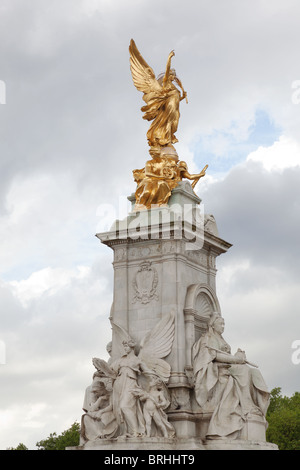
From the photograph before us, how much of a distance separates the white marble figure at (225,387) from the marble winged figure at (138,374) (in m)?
0.86

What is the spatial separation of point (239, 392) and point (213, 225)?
5.01 m

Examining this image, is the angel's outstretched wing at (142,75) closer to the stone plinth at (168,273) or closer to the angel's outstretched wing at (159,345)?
the stone plinth at (168,273)

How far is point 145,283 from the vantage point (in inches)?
944

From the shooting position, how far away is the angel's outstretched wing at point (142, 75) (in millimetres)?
25859

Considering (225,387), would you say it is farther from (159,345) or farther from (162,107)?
(162,107)

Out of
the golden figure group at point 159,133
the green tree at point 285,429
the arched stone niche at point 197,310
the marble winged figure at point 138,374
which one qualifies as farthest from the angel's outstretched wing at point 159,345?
the green tree at point 285,429

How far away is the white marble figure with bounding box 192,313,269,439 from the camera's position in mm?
22219

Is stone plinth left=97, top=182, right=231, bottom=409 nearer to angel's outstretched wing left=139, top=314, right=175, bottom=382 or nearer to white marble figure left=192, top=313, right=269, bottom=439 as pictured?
angel's outstretched wing left=139, top=314, right=175, bottom=382

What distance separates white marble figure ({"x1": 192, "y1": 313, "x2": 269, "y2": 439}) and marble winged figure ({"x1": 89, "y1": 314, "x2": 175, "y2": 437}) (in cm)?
86
